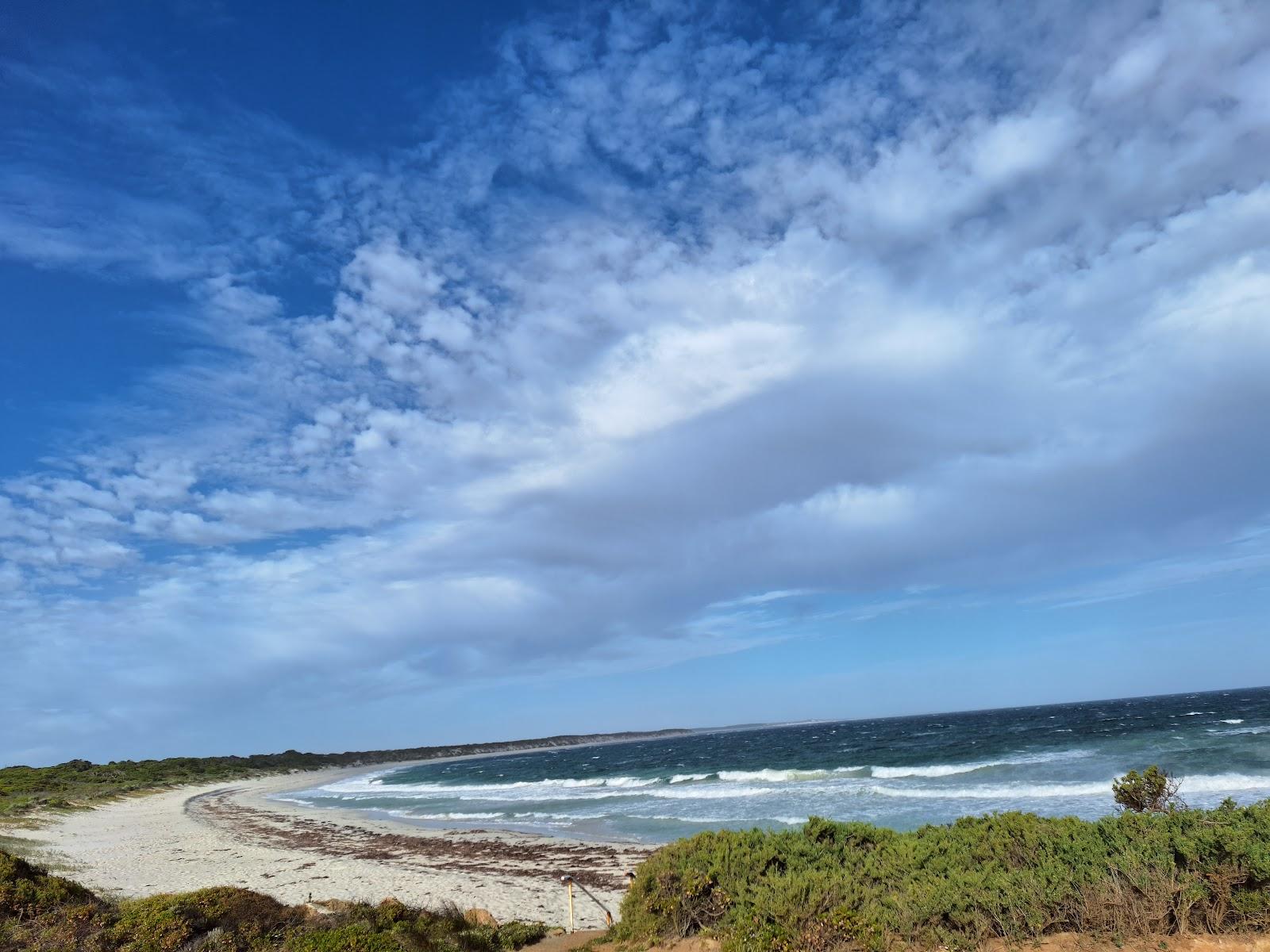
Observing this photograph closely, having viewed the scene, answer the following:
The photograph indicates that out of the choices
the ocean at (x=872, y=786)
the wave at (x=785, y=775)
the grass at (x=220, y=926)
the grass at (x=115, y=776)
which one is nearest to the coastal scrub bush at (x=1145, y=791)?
the ocean at (x=872, y=786)

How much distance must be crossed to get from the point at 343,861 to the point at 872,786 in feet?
83.0

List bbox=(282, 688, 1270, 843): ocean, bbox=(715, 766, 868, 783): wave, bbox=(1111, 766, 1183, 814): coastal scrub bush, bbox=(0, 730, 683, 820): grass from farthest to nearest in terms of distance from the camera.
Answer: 1. bbox=(0, 730, 683, 820): grass
2. bbox=(715, 766, 868, 783): wave
3. bbox=(282, 688, 1270, 843): ocean
4. bbox=(1111, 766, 1183, 814): coastal scrub bush

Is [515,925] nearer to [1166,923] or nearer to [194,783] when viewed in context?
[1166,923]

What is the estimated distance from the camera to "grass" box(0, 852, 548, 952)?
10477 mm

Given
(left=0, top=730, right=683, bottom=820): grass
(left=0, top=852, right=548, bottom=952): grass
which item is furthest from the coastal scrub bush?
(left=0, top=730, right=683, bottom=820): grass

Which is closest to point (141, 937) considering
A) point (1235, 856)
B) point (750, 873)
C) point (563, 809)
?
point (750, 873)

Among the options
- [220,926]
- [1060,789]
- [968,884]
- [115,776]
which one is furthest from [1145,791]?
[115,776]

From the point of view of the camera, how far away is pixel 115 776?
82938 mm

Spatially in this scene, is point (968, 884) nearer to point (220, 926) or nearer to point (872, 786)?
point (220, 926)

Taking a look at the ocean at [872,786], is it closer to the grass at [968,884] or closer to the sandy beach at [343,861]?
the sandy beach at [343,861]

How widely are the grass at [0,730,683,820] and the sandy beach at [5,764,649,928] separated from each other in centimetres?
1307

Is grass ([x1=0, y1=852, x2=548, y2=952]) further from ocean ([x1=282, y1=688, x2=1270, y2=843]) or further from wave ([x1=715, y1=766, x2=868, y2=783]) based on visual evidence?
wave ([x1=715, y1=766, x2=868, y2=783])

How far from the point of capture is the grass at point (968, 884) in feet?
24.6

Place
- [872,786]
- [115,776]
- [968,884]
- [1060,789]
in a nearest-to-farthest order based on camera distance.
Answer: [968,884] → [1060,789] → [872,786] → [115,776]
